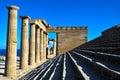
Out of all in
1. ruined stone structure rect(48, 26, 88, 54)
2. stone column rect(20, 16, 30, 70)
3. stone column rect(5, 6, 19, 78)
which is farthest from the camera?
ruined stone structure rect(48, 26, 88, 54)

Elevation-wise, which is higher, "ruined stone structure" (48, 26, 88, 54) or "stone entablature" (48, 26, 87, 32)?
"stone entablature" (48, 26, 87, 32)

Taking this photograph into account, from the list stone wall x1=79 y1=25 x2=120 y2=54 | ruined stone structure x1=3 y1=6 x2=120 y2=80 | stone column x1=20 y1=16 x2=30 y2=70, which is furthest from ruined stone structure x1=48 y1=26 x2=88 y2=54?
stone wall x1=79 y1=25 x2=120 y2=54

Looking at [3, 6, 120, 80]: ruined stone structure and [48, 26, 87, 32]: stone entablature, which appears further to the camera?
[48, 26, 87, 32]: stone entablature

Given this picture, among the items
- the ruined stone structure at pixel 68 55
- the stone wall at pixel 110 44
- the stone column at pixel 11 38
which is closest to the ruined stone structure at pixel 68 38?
the ruined stone structure at pixel 68 55

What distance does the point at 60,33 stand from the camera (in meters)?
48.9

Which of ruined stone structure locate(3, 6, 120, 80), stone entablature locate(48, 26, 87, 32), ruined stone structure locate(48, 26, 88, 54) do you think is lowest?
ruined stone structure locate(3, 6, 120, 80)

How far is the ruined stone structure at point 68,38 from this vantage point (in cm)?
4875

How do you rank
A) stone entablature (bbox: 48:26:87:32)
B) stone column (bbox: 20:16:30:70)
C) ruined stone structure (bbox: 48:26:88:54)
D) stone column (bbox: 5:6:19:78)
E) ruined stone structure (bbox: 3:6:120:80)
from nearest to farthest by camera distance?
ruined stone structure (bbox: 3:6:120:80) < stone column (bbox: 5:6:19:78) < stone column (bbox: 20:16:30:70) < stone entablature (bbox: 48:26:87:32) < ruined stone structure (bbox: 48:26:88:54)

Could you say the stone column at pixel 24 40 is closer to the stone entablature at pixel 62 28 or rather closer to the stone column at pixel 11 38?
the stone column at pixel 11 38

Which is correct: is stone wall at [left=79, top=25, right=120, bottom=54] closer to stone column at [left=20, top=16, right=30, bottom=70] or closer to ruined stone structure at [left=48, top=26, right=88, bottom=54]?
stone column at [left=20, top=16, right=30, bottom=70]

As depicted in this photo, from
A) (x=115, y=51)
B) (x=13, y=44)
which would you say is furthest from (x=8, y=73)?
(x=115, y=51)

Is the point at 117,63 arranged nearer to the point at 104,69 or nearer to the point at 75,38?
the point at 104,69

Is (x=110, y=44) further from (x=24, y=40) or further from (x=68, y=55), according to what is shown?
(x=68, y=55)

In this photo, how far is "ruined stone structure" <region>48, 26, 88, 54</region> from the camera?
48.8 meters
